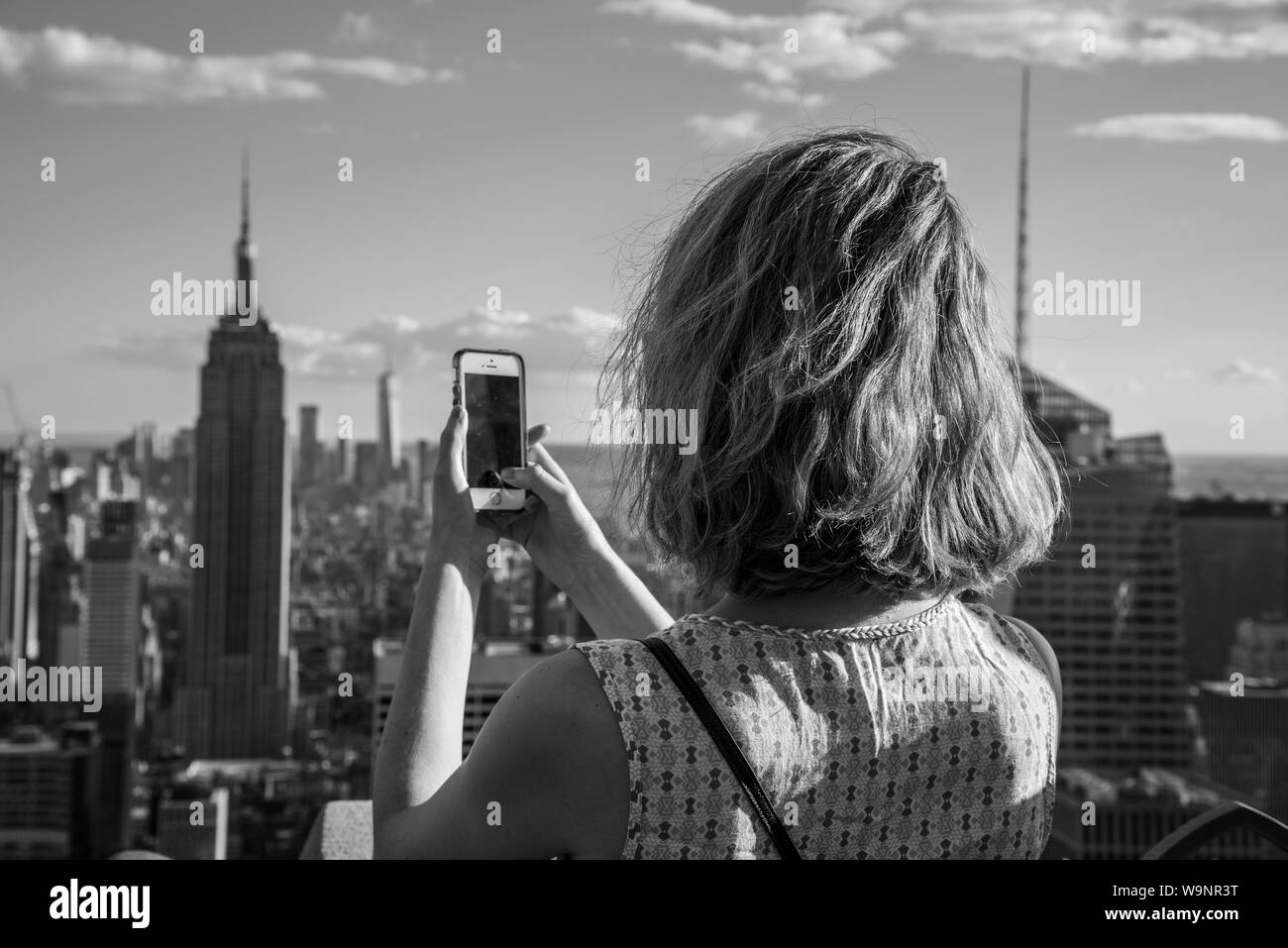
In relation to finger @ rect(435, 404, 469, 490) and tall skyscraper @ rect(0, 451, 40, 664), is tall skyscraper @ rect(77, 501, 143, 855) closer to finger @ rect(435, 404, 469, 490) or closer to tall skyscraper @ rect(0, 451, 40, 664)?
tall skyscraper @ rect(0, 451, 40, 664)

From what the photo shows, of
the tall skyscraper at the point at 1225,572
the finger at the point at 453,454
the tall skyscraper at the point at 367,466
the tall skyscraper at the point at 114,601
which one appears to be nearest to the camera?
the finger at the point at 453,454

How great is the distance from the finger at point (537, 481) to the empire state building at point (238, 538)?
70.5 feet

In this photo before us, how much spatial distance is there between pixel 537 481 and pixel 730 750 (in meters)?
0.48

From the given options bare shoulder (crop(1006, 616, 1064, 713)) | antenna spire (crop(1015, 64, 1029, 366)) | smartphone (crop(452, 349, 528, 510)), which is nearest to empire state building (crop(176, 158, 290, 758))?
antenna spire (crop(1015, 64, 1029, 366))

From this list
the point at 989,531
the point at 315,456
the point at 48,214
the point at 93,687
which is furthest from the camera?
the point at 315,456

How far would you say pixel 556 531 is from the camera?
1.22 metres

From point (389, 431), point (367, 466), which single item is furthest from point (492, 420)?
point (389, 431)

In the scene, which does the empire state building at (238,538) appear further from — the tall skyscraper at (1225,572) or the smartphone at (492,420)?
the tall skyscraper at (1225,572)

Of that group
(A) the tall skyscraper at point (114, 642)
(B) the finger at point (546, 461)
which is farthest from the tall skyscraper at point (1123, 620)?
(B) the finger at point (546, 461)

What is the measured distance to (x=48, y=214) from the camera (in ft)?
52.9

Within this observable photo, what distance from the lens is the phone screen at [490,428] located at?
125 centimetres

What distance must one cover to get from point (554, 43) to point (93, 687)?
66.7 feet
